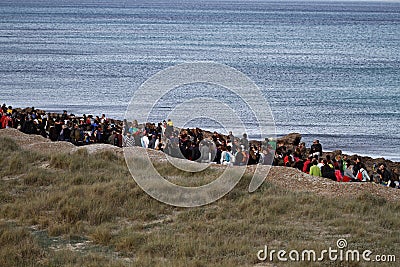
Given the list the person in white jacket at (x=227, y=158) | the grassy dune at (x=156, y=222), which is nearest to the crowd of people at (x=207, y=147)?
the person in white jacket at (x=227, y=158)

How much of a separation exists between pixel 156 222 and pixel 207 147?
7178 mm

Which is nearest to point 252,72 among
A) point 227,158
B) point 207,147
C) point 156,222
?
point 207,147

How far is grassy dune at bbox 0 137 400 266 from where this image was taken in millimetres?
10719

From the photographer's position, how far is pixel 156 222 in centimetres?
1269

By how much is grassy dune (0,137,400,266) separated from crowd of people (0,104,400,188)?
3.11 metres

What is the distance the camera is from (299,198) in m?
14.2

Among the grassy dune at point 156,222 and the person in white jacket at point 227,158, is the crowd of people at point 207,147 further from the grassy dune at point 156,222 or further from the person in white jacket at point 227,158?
the grassy dune at point 156,222

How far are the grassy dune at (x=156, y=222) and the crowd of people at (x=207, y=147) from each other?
3.11 metres

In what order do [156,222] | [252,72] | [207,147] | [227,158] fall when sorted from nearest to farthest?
1. [156,222]
2. [227,158]
3. [207,147]
4. [252,72]

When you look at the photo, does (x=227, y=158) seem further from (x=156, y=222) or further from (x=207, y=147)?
(x=156, y=222)

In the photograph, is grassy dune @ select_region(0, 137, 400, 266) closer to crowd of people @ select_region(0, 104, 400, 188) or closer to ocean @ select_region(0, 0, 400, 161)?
crowd of people @ select_region(0, 104, 400, 188)

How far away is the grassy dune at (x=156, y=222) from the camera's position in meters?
10.7

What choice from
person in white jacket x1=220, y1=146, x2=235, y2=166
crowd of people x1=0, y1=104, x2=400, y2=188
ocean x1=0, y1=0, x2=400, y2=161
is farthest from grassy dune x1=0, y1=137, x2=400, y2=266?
ocean x1=0, y1=0, x2=400, y2=161

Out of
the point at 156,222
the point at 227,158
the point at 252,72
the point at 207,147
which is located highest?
the point at 252,72
